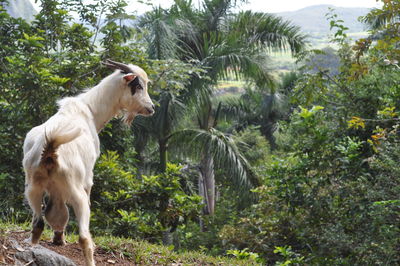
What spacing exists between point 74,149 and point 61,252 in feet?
5.30

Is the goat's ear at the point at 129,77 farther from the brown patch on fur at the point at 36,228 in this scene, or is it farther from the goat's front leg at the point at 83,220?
the brown patch on fur at the point at 36,228

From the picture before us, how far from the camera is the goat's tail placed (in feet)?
15.1

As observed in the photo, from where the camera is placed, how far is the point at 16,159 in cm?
955

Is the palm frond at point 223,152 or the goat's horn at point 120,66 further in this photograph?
the palm frond at point 223,152

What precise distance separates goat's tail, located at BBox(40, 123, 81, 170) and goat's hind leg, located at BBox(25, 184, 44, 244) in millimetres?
336

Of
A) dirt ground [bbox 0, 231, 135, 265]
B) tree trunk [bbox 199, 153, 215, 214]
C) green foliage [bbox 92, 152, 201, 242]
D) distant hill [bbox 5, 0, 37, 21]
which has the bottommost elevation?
tree trunk [bbox 199, 153, 215, 214]

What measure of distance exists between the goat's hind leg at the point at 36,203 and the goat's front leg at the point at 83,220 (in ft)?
1.17

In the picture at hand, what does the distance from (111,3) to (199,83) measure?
4.23 metres

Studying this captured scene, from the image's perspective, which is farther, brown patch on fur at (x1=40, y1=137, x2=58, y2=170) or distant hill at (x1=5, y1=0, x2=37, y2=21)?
distant hill at (x1=5, y1=0, x2=37, y2=21)

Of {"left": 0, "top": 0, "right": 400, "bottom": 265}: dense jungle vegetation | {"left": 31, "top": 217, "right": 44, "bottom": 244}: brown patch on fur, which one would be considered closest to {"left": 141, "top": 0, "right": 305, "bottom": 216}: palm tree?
{"left": 0, "top": 0, "right": 400, "bottom": 265}: dense jungle vegetation

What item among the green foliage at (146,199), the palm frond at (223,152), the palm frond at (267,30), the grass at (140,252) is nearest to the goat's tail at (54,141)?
the grass at (140,252)

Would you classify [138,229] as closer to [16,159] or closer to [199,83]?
[16,159]

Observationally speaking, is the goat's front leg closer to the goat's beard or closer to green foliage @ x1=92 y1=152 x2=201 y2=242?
the goat's beard

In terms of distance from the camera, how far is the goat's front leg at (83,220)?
4.79 meters
